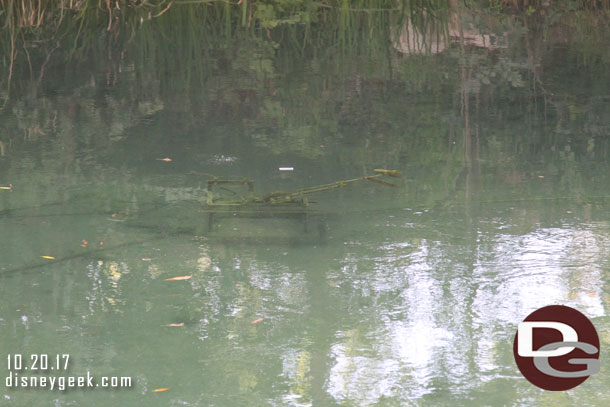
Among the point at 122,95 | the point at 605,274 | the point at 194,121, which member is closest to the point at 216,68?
the point at 122,95

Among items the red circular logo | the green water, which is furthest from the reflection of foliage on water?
the red circular logo

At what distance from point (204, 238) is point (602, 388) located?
156 centimetres

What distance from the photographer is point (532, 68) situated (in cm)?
681

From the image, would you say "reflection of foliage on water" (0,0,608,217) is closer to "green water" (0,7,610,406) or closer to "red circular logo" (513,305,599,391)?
"green water" (0,7,610,406)

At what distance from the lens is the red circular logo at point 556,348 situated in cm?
236

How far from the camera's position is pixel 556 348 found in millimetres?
2504

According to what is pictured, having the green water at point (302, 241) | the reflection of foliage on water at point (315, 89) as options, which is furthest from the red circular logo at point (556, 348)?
the reflection of foliage on water at point (315, 89)

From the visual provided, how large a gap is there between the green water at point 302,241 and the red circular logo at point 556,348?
3 cm

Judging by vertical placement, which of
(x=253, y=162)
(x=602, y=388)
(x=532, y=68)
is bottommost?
(x=602, y=388)

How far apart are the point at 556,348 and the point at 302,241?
110cm

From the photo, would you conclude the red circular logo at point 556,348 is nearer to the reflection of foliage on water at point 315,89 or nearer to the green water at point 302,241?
the green water at point 302,241

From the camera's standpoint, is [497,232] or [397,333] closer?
[397,333]

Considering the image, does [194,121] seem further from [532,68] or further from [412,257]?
[532,68]

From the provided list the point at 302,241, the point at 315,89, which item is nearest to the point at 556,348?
the point at 302,241
